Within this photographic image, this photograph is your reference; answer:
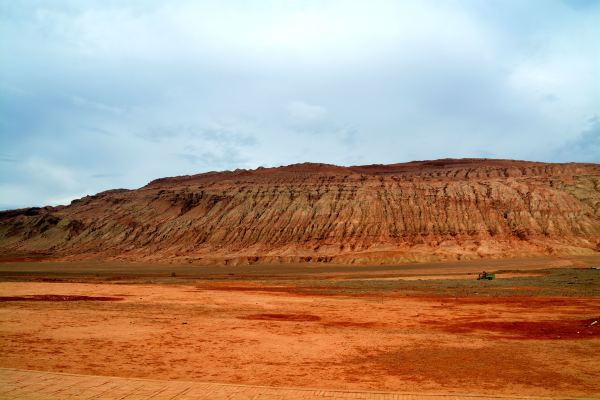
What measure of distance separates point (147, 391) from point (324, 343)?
6.78m

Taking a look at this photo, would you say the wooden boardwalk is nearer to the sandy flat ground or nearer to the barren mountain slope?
the sandy flat ground

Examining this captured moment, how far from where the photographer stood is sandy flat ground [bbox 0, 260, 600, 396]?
1134cm

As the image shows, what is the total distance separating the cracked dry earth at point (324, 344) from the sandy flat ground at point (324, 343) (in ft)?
0.12

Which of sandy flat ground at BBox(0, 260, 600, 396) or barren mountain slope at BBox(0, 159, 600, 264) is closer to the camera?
sandy flat ground at BBox(0, 260, 600, 396)

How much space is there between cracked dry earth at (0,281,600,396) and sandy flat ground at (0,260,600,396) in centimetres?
4

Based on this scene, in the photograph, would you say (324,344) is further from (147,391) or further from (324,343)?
(147,391)

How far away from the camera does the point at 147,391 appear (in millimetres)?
9734

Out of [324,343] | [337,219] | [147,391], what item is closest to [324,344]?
[324,343]

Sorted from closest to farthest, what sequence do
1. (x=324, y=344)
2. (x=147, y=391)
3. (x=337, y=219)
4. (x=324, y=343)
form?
(x=147, y=391), (x=324, y=344), (x=324, y=343), (x=337, y=219)

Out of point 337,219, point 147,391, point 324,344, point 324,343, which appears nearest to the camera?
point 147,391

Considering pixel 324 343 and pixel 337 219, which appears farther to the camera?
pixel 337 219

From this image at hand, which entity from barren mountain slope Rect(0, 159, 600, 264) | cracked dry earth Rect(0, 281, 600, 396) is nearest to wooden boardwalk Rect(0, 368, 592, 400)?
cracked dry earth Rect(0, 281, 600, 396)

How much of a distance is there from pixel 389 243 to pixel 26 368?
74.9 meters

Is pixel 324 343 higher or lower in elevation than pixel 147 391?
lower
